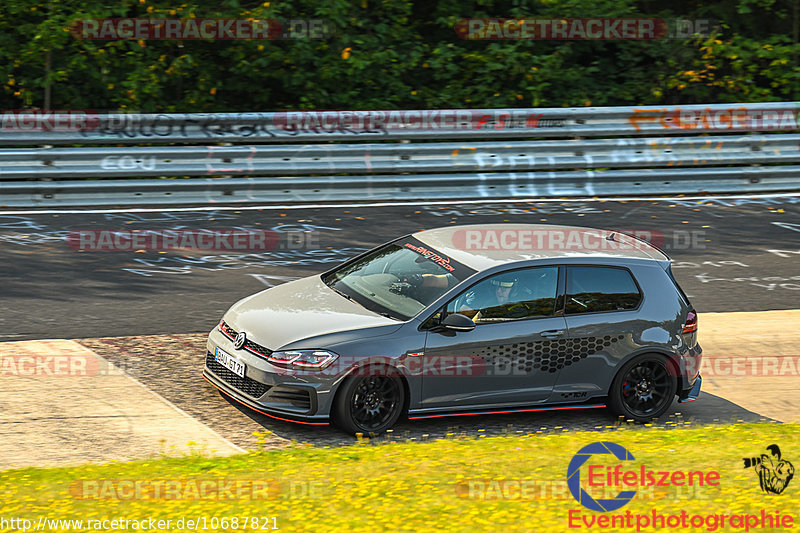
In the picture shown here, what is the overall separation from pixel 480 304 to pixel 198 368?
102 inches

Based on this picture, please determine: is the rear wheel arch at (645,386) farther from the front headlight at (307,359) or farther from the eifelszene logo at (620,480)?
the front headlight at (307,359)

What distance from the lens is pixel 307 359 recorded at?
295 inches

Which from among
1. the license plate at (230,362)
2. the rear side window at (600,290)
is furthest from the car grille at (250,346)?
the rear side window at (600,290)

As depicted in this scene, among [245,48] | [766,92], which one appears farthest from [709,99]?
[245,48]

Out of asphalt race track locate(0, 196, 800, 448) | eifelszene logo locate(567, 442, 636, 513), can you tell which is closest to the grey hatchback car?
asphalt race track locate(0, 196, 800, 448)

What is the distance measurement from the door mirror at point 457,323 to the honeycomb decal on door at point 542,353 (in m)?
0.25

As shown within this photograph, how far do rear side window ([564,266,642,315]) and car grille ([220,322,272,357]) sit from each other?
2377 millimetres

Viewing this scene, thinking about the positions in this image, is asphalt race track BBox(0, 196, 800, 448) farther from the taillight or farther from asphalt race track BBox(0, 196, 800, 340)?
the taillight

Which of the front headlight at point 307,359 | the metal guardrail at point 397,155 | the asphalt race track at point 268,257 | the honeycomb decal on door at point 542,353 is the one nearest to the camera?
the front headlight at point 307,359

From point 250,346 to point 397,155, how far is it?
800cm

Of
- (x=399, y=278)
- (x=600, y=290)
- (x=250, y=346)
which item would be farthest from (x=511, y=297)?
(x=250, y=346)

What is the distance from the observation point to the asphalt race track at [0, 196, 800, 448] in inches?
329

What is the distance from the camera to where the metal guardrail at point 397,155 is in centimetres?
1430

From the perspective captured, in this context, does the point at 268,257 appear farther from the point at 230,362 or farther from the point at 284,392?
the point at 284,392
